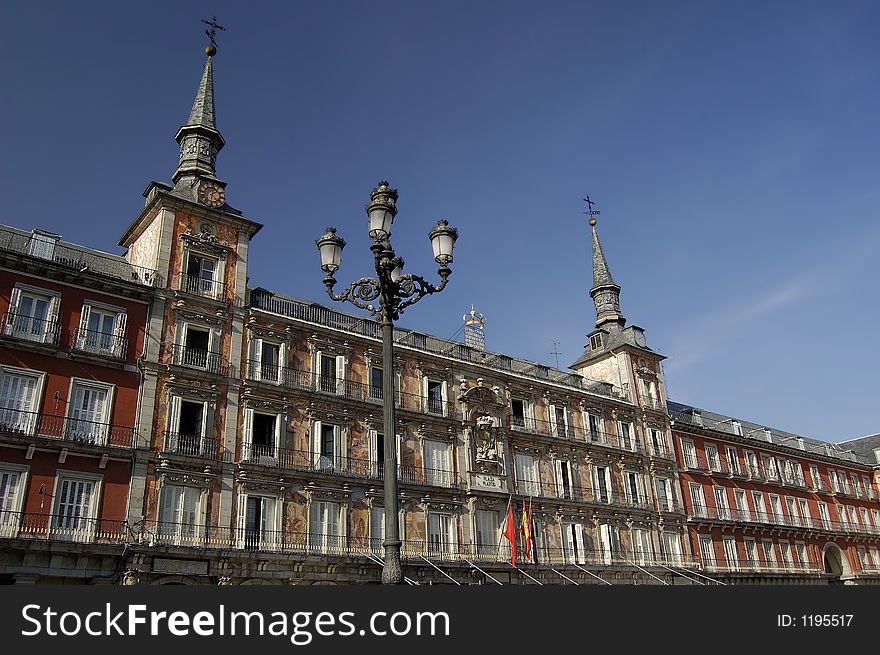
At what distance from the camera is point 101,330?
27203mm

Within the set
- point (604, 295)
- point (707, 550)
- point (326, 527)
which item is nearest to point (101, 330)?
point (326, 527)

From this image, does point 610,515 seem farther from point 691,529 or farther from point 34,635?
point 34,635

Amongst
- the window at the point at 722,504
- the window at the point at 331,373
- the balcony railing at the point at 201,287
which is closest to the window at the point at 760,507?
the window at the point at 722,504

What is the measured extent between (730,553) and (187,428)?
3555 centimetres

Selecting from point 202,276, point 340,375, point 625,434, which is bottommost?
point 625,434

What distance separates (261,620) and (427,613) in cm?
185

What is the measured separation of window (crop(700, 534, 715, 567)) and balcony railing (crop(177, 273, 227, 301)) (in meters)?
32.8

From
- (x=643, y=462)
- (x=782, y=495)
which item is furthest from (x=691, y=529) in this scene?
(x=782, y=495)

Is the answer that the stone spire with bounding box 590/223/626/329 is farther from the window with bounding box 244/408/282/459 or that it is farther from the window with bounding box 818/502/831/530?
the window with bounding box 244/408/282/459

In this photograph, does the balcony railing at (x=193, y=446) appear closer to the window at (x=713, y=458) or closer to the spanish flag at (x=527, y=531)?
the spanish flag at (x=527, y=531)

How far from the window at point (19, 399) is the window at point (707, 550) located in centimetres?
3759

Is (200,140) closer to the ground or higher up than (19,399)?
higher up

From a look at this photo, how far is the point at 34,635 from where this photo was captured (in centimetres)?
724

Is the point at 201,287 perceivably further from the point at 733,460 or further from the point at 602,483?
the point at 733,460
